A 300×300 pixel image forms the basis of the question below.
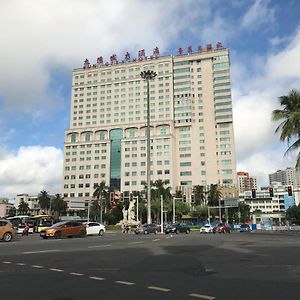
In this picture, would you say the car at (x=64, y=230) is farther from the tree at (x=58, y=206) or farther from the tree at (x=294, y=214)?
the tree at (x=294, y=214)

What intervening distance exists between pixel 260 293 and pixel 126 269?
4.55 metres

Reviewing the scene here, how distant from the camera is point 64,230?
31.9 meters

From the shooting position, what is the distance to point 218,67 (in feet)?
502

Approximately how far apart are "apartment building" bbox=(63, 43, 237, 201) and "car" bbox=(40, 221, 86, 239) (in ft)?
358

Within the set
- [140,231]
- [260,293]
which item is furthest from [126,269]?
[140,231]

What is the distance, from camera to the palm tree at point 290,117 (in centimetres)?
2850

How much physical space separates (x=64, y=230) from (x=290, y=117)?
21401 millimetres

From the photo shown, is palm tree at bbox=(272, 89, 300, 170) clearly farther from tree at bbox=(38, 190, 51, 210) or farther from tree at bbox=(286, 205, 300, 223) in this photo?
tree at bbox=(38, 190, 51, 210)

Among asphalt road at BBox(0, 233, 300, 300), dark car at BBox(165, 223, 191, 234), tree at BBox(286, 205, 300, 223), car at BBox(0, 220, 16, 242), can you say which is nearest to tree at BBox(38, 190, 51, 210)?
tree at BBox(286, 205, 300, 223)

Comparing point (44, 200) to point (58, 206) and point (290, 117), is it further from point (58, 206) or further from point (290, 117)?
point (290, 117)

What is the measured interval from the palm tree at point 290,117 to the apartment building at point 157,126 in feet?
369

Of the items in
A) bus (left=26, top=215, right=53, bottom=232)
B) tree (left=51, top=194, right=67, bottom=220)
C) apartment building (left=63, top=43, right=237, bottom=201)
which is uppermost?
apartment building (left=63, top=43, right=237, bottom=201)

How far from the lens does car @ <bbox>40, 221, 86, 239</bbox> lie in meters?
30.9

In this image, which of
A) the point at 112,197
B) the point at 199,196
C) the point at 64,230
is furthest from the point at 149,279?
the point at 112,197
